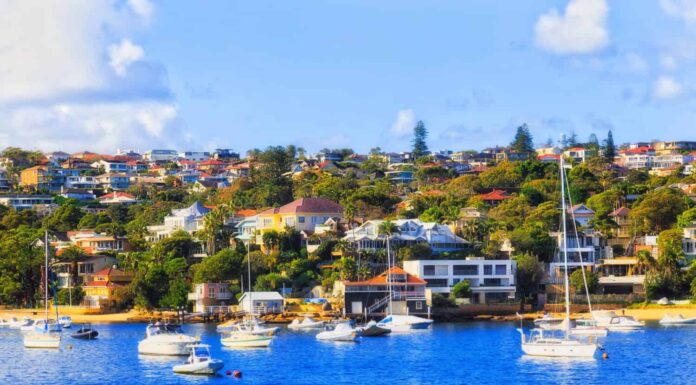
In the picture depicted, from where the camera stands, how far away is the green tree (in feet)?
330

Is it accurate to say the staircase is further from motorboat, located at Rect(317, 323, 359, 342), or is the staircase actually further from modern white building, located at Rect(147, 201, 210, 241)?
modern white building, located at Rect(147, 201, 210, 241)

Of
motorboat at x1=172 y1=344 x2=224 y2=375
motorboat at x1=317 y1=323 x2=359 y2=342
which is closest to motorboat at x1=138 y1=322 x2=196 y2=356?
motorboat at x1=172 y1=344 x2=224 y2=375

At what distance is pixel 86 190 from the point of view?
611ft

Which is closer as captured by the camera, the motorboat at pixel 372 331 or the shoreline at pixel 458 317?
the motorboat at pixel 372 331

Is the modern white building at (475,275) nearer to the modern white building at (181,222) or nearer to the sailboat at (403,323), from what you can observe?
the sailboat at (403,323)

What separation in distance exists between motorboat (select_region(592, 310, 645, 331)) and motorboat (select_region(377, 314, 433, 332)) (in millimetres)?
12085

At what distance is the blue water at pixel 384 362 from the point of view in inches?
2168

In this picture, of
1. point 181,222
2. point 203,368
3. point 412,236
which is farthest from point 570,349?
point 181,222

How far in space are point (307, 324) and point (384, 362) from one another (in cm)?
2546

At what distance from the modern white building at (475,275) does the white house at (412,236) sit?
7061 millimetres

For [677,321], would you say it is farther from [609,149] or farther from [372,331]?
[609,149]

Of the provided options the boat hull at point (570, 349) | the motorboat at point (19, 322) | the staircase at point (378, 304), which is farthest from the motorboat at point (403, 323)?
the motorboat at point (19, 322)

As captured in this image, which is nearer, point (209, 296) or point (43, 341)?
point (43, 341)

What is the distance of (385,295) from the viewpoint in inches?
3615
